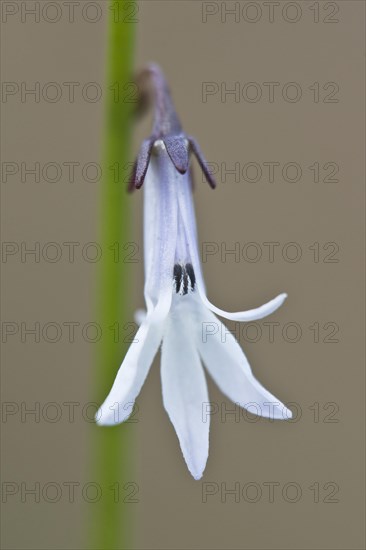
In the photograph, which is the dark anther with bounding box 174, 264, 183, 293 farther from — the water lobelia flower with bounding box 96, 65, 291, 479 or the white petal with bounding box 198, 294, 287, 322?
the white petal with bounding box 198, 294, 287, 322

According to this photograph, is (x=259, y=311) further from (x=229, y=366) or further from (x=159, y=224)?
(x=159, y=224)

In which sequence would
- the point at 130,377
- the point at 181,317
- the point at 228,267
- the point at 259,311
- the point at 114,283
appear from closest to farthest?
Answer: the point at 130,377
the point at 259,311
the point at 181,317
the point at 114,283
the point at 228,267

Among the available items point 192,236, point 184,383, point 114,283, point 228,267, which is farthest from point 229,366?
point 228,267

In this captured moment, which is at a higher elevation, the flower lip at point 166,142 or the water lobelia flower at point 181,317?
the flower lip at point 166,142

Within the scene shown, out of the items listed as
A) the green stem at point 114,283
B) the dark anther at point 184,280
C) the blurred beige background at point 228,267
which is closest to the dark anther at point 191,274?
the dark anther at point 184,280

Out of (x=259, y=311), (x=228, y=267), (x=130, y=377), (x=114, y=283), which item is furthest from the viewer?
(x=228, y=267)

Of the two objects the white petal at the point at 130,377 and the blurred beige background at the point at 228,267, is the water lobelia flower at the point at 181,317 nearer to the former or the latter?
the white petal at the point at 130,377

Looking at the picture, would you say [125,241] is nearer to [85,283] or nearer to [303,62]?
[85,283]
